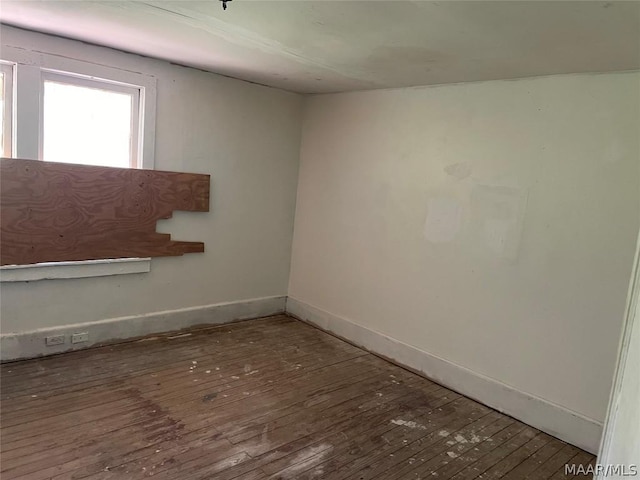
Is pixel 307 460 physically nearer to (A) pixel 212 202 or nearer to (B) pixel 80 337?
(B) pixel 80 337

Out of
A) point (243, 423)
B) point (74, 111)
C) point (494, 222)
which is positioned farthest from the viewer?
point (74, 111)

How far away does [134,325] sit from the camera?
3.65 meters

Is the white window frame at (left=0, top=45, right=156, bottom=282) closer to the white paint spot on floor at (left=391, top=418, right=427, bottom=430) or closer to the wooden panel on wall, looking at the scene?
the wooden panel on wall

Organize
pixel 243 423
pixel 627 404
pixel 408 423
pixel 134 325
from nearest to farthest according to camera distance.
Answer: pixel 627 404
pixel 243 423
pixel 408 423
pixel 134 325

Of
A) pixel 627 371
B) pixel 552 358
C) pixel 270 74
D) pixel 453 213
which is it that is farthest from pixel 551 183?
pixel 270 74

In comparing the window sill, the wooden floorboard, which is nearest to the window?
the window sill

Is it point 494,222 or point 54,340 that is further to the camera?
point 54,340

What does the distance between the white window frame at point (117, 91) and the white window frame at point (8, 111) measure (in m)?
0.17

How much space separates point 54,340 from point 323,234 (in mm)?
2443

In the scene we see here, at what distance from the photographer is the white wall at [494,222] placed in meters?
2.58

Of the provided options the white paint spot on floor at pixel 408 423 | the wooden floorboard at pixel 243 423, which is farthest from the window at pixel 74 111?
the white paint spot on floor at pixel 408 423

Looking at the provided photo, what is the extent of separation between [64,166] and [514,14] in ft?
9.71

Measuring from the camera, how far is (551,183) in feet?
9.12

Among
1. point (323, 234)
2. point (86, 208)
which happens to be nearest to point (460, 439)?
point (323, 234)
